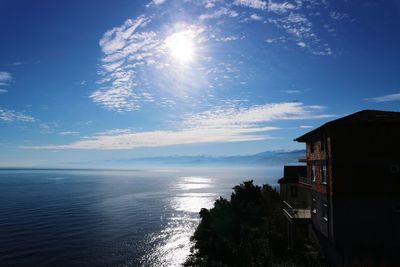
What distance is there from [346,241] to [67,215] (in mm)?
78429

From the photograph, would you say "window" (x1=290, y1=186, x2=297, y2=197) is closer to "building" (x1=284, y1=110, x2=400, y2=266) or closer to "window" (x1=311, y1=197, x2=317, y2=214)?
"window" (x1=311, y1=197, x2=317, y2=214)

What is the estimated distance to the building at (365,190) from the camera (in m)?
26.5

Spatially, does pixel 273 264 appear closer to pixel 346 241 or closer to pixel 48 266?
pixel 346 241

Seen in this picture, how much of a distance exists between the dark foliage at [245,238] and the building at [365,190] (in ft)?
21.0

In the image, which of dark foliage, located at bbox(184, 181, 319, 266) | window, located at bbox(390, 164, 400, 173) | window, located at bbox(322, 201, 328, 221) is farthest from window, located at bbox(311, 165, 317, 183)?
window, located at bbox(390, 164, 400, 173)

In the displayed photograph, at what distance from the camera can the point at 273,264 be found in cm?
3147

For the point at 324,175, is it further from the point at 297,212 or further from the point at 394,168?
the point at 297,212

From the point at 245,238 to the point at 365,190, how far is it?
851 inches

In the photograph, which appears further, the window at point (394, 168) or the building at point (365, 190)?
the window at point (394, 168)

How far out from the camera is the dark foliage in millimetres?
34403

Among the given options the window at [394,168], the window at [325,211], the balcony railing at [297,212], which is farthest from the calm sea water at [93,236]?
the window at [394,168]

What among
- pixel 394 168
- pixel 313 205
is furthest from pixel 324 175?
pixel 313 205

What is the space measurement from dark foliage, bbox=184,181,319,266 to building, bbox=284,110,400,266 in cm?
641

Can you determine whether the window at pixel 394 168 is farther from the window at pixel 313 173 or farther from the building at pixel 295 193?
the building at pixel 295 193
